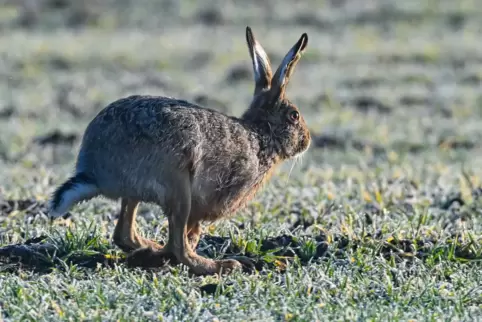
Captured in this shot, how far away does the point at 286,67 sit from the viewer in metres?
6.00

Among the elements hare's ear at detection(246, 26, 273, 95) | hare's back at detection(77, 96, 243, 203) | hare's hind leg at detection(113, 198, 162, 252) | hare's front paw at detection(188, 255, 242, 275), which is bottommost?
hare's front paw at detection(188, 255, 242, 275)

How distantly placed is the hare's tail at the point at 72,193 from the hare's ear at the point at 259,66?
1405 millimetres

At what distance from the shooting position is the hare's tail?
204 inches

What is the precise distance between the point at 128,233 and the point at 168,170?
59 centimetres

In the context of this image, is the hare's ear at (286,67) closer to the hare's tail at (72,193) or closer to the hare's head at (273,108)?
the hare's head at (273,108)

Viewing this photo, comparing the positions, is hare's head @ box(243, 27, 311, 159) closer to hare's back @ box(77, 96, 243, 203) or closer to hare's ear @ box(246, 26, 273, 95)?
hare's ear @ box(246, 26, 273, 95)

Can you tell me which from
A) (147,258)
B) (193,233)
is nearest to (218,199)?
(193,233)

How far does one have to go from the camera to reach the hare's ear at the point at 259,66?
6.21 meters

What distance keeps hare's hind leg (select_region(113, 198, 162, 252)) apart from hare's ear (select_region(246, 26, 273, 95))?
119cm

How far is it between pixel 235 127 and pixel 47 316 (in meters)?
1.85

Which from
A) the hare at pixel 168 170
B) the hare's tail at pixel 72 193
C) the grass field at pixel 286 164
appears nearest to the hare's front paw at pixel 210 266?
the hare at pixel 168 170

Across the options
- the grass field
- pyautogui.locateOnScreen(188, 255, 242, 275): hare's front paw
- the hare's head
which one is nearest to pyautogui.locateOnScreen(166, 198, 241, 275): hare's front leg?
pyautogui.locateOnScreen(188, 255, 242, 275): hare's front paw

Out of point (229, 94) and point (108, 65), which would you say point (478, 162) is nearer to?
point (229, 94)

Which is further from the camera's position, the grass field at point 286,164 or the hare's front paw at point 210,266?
the hare's front paw at point 210,266
